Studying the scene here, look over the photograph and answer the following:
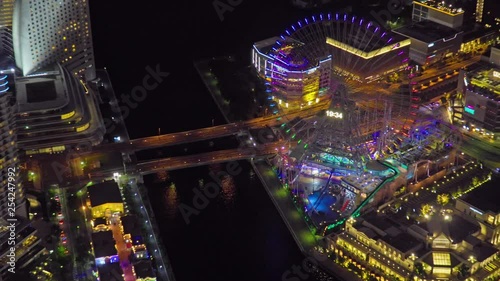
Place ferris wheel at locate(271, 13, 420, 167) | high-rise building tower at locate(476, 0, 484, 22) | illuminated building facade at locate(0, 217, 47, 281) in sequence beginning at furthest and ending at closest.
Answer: high-rise building tower at locate(476, 0, 484, 22) → ferris wheel at locate(271, 13, 420, 167) → illuminated building facade at locate(0, 217, 47, 281)

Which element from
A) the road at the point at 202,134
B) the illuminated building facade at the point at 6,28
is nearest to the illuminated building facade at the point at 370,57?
the road at the point at 202,134

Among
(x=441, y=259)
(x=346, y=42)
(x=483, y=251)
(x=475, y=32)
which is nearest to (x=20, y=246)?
(x=441, y=259)

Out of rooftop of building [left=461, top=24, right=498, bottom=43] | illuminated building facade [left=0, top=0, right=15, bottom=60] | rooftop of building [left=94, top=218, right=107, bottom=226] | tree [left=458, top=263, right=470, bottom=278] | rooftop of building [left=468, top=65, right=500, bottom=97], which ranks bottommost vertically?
tree [left=458, top=263, right=470, bottom=278]

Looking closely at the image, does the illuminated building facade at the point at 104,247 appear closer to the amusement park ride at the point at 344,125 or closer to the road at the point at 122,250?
the road at the point at 122,250

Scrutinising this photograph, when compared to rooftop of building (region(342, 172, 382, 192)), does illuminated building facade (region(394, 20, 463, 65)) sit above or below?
above

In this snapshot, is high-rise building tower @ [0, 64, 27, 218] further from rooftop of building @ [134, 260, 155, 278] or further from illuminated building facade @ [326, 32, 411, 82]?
illuminated building facade @ [326, 32, 411, 82]

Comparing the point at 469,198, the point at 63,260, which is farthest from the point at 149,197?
the point at 469,198

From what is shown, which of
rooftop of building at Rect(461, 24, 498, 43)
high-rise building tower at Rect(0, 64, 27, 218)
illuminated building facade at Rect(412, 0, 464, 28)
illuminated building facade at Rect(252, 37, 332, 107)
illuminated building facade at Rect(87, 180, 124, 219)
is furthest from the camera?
rooftop of building at Rect(461, 24, 498, 43)

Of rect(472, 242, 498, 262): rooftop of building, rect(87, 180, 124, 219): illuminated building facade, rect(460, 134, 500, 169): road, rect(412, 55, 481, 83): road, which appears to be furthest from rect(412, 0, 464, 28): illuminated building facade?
rect(87, 180, 124, 219): illuminated building facade
